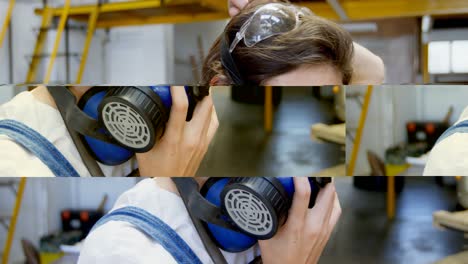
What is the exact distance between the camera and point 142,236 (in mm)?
332

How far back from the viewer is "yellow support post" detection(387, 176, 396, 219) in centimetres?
33

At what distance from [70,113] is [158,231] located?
10cm

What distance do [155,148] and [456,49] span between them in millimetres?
1455

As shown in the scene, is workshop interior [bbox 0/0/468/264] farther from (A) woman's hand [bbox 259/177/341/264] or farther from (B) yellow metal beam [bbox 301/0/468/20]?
(B) yellow metal beam [bbox 301/0/468/20]

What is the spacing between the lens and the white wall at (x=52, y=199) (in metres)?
0.35

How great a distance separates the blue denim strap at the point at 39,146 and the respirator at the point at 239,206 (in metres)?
0.08

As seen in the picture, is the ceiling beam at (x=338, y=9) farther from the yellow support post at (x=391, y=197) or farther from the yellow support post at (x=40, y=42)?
the yellow support post at (x=391, y=197)

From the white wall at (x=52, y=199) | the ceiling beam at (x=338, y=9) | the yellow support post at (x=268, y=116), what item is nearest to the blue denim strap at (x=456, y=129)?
the yellow support post at (x=268, y=116)

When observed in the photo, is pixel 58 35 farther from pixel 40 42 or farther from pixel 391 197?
pixel 391 197

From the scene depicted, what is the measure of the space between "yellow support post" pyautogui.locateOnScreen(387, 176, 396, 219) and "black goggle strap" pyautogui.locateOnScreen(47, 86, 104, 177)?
0.21 m

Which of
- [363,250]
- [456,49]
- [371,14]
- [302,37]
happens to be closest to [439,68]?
[456,49]

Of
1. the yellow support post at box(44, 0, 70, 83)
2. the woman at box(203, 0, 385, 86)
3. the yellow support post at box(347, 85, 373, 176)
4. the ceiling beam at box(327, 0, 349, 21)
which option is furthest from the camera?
the yellow support post at box(44, 0, 70, 83)

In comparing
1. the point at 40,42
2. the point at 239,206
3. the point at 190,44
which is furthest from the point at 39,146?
the point at 40,42

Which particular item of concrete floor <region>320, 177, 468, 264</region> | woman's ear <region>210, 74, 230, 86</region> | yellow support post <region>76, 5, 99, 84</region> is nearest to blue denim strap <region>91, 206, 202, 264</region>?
concrete floor <region>320, 177, 468, 264</region>
